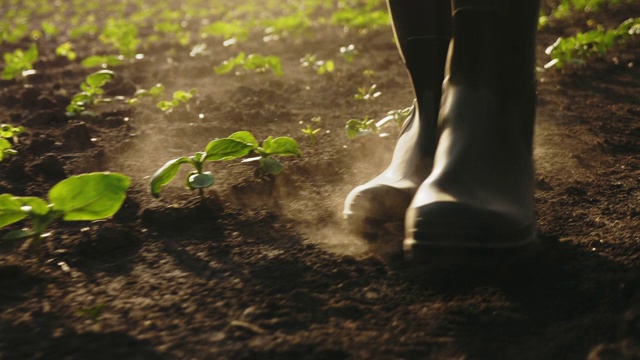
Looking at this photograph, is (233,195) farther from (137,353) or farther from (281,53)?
(281,53)

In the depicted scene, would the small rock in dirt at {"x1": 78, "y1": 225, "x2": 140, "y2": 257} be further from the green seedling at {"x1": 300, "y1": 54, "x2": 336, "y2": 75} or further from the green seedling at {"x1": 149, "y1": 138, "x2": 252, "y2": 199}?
the green seedling at {"x1": 300, "y1": 54, "x2": 336, "y2": 75}

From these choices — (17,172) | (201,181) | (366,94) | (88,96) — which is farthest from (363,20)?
(201,181)

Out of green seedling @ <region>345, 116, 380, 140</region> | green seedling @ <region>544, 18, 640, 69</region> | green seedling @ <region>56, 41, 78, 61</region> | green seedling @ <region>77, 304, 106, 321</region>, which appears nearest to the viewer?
green seedling @ <region>77, 304, 106, 321</region>

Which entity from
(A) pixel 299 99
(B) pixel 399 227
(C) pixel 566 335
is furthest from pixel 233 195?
(A) pixel 299 99

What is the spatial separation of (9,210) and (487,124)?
1016mm

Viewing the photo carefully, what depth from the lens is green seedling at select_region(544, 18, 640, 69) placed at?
3.47 meters

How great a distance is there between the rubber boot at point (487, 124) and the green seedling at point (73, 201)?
618mm

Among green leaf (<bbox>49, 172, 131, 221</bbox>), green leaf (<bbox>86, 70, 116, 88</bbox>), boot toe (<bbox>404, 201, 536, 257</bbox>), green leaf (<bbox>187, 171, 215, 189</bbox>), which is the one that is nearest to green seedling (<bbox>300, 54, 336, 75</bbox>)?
green leaf (<bbox>86, 70, 116, 88</bbox>)

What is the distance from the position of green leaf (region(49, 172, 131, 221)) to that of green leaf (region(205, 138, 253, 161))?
1.14 ft

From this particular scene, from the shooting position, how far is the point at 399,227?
6.08 ft

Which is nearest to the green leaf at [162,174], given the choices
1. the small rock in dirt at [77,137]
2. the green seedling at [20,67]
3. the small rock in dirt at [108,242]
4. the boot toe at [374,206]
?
the small rock in dirt at [108,242]

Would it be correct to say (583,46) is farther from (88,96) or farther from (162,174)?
(162,174)

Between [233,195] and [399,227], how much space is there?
53 cm

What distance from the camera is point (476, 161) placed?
1677 millimetres
